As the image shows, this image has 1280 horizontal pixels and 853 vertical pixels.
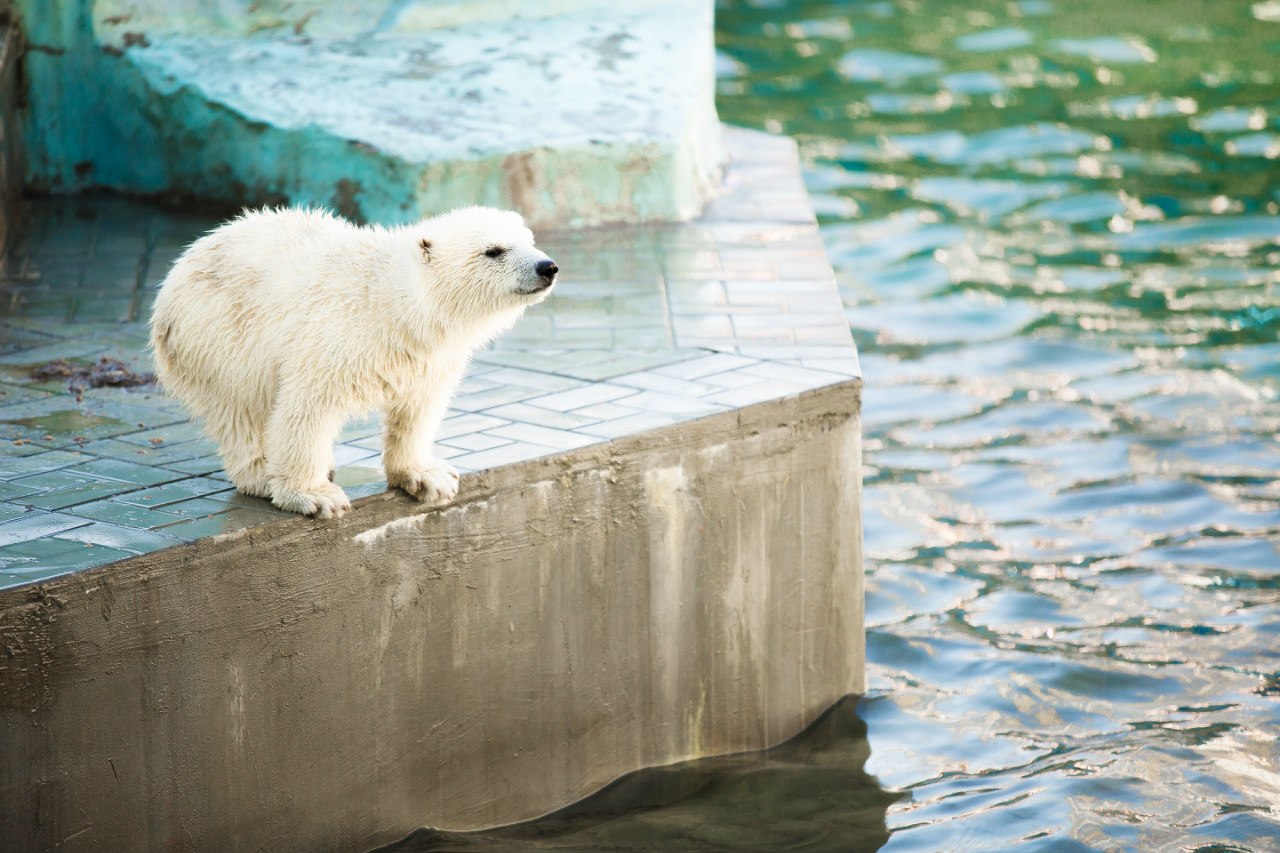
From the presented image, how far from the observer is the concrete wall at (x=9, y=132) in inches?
287

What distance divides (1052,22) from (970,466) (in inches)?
358

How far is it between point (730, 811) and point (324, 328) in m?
2.12

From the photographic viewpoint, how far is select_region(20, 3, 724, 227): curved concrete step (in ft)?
23.2

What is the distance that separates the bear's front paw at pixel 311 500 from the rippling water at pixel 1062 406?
216 cm

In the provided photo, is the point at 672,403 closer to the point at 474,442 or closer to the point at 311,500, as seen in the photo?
the point at 474,442

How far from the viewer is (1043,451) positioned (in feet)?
26.5

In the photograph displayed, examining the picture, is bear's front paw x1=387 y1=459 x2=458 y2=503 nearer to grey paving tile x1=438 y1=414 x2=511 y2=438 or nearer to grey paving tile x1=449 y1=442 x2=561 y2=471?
grey paving tile x1=449 y1=442 x2=561 y2=471

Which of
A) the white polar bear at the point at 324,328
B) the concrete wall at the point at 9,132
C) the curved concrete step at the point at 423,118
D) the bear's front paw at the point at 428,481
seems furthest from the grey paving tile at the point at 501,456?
the concrete wall at the point at 9,132

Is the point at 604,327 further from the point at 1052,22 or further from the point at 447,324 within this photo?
the point at 1052,22

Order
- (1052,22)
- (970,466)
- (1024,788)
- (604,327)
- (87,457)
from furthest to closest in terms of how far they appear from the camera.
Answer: (1052,22) < (970,466) < (604,327) < (1024,788) < (87,457)

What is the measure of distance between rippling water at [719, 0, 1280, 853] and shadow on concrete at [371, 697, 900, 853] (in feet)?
0.42

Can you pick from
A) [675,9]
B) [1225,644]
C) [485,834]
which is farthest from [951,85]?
[485,834]

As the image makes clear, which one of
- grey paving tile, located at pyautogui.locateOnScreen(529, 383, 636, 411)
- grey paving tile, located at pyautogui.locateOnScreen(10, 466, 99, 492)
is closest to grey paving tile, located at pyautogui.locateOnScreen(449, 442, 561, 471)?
grey paving tile, located at pyautogui.locateOnScreen(529, 383, 636, 411)

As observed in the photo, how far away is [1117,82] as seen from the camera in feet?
45.7
